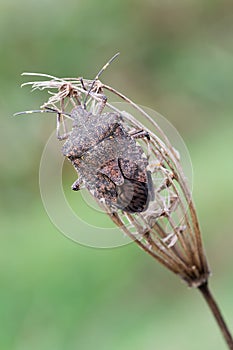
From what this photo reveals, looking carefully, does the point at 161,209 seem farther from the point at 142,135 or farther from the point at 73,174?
the point at 73,174

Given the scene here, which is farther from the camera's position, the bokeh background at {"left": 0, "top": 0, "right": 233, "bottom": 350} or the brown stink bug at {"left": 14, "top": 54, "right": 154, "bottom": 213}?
the bokeh background at {"left": 0, "top": 0, "right": 233, "bottom": 350}

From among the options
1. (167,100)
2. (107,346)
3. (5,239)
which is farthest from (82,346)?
(167,100)

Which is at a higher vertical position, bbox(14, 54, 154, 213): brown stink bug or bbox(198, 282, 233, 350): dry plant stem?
bbox(14, 54, 154, 213): brown stink bug

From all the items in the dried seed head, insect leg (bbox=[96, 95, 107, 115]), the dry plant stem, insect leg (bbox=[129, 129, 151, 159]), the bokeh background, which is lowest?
the dry plant stem

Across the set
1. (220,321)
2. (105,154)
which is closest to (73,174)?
(105,154)

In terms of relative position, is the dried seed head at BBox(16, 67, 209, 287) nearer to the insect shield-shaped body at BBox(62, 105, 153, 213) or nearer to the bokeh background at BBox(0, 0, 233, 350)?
the insect shield-shaped body at BBox(62, 105, 153, 213)

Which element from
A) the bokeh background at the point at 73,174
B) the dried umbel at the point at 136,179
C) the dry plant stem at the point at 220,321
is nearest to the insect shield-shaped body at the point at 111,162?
the dried umbel at the point at 136,179

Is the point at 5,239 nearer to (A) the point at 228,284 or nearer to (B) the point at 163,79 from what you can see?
(A) the point at 228,284

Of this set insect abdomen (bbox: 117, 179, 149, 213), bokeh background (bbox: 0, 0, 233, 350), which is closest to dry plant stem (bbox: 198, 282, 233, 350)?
insect abdomen (bbox: 117, 179, 149, 213)

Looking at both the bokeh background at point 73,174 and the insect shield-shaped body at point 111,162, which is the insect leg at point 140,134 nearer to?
the insect shield-shaped body at point 111,162
